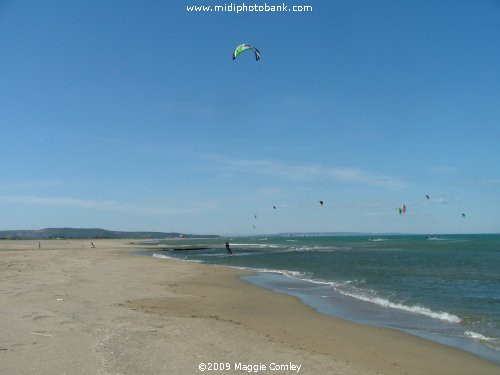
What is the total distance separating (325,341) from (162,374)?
4631 millimetres

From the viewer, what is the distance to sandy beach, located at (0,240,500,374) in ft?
21.5

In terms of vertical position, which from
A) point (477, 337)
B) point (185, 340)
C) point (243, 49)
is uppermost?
point (243, 49)

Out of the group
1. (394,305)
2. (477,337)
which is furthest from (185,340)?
(394,305)

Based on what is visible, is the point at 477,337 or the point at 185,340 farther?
the point at 477,337

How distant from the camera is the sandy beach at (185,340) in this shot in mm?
6559

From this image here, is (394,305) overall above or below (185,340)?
below

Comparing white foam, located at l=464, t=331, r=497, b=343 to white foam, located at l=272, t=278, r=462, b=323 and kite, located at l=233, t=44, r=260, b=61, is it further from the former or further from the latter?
kite, located at l=233, t=44, r=260, b=61

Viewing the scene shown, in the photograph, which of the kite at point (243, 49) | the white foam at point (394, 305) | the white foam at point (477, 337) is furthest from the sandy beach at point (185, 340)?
the kite at point (243, 49)

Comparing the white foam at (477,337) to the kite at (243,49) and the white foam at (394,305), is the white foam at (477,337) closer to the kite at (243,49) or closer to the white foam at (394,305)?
the white foam at (394,305)

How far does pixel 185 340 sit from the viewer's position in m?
8.14

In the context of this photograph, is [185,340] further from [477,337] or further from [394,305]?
[394,305]

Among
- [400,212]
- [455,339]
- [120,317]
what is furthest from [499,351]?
[400,212]

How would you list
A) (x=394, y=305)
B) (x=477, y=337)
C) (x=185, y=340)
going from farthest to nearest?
(x=394, y=305), (x=477, y=337), (x=185, y=340)

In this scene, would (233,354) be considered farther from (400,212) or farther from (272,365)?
(400,212)
